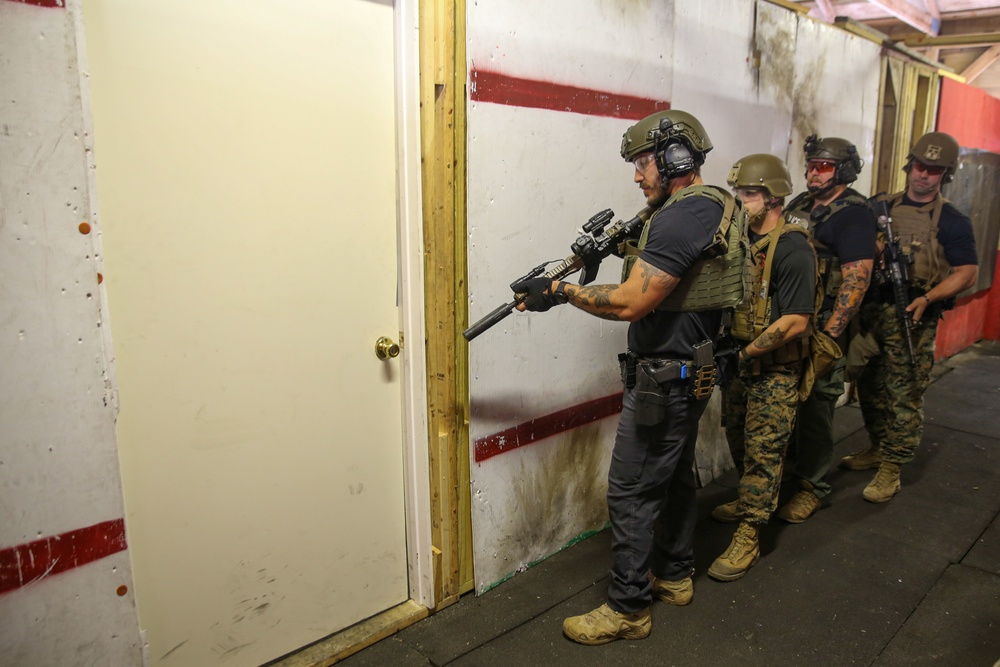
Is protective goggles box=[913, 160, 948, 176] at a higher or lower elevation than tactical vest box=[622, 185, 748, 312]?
higher

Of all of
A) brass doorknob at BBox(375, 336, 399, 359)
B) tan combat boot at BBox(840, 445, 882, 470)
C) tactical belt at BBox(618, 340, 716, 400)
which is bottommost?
tan combat boot at BBox(840, 445, 882, 470)

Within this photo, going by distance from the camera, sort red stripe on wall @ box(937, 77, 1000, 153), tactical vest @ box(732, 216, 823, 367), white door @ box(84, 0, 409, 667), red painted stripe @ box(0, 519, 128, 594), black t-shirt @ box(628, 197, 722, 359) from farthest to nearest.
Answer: red stripe on wall @ box(937, 77, 1000, 153)
tactical vest @ box(732, 216, 823, 367)
black t-shirt @ box(628, 197, 722, 359)
white door @ box(84, 0, 409, 667)
red painted stripe @ box(0, 519, 128, 594)

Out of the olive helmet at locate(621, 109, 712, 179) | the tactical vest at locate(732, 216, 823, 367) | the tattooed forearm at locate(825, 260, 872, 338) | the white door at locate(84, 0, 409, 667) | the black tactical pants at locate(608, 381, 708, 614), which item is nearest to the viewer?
the white door at locate(84, 0, 409, 667)

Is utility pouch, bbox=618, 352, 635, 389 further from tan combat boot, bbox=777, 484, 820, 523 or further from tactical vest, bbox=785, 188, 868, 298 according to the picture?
tan combat boot, bbox=777, 484, 820, 523

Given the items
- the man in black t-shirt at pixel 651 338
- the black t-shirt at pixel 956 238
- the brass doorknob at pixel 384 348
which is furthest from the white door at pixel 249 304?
the black t-shirt at pixel 956 238

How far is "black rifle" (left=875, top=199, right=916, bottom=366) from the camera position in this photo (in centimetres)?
349

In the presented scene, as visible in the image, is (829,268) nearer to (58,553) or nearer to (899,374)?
(899,374)

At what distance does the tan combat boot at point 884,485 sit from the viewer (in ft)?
11.7

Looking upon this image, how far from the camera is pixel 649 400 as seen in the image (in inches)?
90.0

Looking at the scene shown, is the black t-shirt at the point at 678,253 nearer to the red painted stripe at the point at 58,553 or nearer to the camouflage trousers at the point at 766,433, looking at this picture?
the camouflage trousers at the point at 766,433

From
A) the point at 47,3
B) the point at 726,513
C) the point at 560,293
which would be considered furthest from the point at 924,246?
the point at 47,3

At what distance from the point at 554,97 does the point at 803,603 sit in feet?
7.45

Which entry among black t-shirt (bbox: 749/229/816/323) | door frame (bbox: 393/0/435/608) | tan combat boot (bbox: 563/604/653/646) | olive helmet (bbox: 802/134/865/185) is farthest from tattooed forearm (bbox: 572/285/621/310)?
olive helmet (bbox: 802/134/865/185)

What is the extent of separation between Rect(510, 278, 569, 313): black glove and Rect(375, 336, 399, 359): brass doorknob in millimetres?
497
